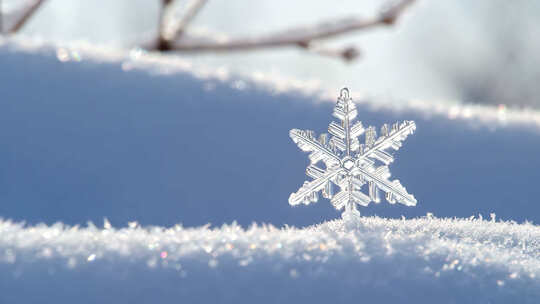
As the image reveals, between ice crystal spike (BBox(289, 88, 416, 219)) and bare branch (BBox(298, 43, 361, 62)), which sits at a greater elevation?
bare branch (BBox(298, 43, 361, 62))

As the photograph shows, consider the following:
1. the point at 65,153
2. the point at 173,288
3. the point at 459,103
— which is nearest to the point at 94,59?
the point at 65,153

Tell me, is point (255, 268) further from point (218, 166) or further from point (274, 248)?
point (218, 166)

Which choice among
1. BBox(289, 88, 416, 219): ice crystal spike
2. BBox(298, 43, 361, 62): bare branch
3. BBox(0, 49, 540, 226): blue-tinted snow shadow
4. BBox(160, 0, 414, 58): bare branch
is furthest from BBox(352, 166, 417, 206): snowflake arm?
BBox(298, 43, 361, 62): bare branch

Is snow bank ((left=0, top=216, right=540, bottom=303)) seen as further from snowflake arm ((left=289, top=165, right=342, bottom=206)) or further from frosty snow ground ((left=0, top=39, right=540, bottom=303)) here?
snowflake arm ((left=289, top=165, right=342, bottom=206))

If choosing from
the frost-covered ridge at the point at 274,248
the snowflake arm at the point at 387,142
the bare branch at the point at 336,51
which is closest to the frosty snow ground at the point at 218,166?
the frost-covered ridge at the point at 274,248

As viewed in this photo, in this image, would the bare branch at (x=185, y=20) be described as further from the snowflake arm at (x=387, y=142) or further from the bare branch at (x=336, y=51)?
the snowflake arm at (x=387, y=142)

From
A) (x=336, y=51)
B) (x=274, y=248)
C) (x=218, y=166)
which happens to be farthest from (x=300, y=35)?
(x=274, y=248)

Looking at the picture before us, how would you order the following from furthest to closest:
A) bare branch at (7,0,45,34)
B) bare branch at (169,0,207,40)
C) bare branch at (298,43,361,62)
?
bare branch at (298,43,361,62) < bare branch at (169,0,207,40) < bare branch at (7,0,45,34)

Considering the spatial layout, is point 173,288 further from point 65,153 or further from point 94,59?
point 94,59
